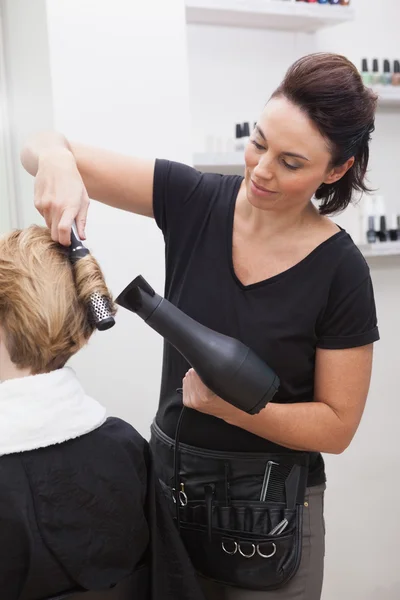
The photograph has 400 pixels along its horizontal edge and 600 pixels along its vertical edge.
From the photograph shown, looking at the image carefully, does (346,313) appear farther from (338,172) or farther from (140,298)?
(140,298)

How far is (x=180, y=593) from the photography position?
119 cm

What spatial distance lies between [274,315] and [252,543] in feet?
1.18

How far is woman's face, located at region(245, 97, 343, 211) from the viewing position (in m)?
1.16

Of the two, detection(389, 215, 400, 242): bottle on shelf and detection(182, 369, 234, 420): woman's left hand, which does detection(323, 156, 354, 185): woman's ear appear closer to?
detection(182, 369, 234, 420): woman's left hand

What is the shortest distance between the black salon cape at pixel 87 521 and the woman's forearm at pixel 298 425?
177 mm

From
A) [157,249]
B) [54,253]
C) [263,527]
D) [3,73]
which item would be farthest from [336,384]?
[3,73]

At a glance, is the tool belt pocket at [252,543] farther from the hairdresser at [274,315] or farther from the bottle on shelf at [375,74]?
the bottle on shelf at [375,74]

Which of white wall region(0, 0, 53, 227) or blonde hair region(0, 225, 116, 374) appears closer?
blonde hair region(0, 225, 116, 374)

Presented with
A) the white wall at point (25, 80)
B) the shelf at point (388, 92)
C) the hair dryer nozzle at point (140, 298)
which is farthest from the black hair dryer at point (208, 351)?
the shelf at point (388, 92)

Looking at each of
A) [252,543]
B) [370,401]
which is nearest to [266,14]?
[370,401]

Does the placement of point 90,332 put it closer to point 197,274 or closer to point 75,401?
point 75,401

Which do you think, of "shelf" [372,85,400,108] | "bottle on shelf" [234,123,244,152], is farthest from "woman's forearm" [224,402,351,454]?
"shelf" [372,85,400,108]

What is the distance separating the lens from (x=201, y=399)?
112 cm

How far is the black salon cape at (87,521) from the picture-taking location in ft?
3.39
